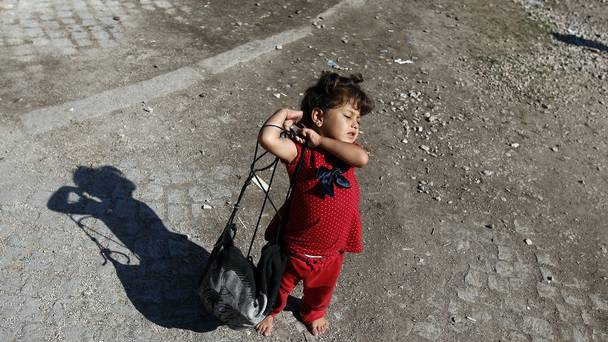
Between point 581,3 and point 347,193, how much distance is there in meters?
8.01

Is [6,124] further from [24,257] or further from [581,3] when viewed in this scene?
[581,3]

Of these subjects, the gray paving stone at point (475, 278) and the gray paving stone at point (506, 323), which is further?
the gray paving stone at point (475, 278)

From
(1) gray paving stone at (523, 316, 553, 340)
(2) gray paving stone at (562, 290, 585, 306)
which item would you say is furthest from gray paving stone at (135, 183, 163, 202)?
(2) gray paving stone at (562, 290, 585, 306)

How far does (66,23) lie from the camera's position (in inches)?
269

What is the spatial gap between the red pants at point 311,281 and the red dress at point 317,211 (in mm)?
70

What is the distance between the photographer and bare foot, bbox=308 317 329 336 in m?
3.87

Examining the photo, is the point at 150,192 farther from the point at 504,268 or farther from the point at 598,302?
the point at 598,302

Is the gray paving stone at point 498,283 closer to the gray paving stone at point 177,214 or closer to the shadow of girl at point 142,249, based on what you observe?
the shadow of girl at point 142,249

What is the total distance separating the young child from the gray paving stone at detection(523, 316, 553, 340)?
1508 mm

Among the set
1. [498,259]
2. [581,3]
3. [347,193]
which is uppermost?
[347,193]

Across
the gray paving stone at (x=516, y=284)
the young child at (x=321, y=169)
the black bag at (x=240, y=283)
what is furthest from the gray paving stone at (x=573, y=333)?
the black bag at (x=240, y=283)

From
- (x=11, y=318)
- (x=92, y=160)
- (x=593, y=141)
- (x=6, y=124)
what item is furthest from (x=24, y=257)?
(x=593, y=141)

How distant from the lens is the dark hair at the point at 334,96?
3174mm

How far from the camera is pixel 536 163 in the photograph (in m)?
5.79
